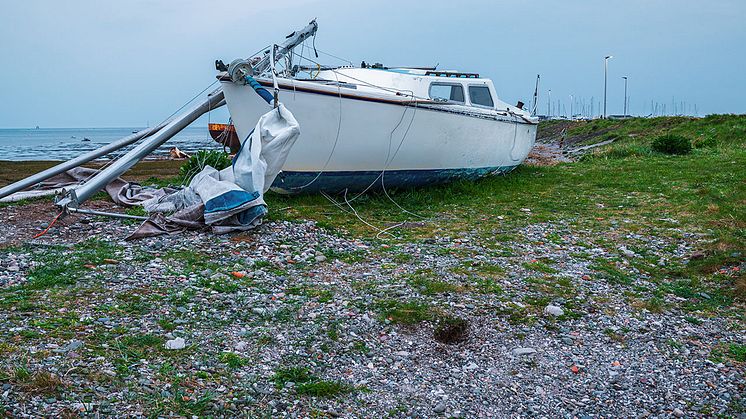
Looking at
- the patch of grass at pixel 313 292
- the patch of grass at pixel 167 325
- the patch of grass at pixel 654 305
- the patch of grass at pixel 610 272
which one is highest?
the patch of grass at pixel 167 325

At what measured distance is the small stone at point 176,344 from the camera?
4715 millimetres

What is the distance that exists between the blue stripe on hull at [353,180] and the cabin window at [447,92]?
5.14ft

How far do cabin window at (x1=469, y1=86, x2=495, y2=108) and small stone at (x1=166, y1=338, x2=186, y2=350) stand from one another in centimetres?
999

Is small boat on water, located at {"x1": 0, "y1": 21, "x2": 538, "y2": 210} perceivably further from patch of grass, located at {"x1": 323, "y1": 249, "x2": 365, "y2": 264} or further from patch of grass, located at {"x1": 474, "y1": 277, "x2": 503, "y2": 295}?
patch of grass, located at {"x1": 474, "y1": 277, "x2": 503, "y2": 295}

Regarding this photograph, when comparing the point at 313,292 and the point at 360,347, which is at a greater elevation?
the point at 313,292

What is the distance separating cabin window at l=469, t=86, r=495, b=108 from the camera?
13402 mm

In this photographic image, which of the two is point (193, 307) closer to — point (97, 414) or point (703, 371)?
point (97, 414)

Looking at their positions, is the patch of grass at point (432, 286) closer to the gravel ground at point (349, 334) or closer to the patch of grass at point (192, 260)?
the gravel ground at point (349, 334)

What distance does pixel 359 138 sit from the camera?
35.5 feet

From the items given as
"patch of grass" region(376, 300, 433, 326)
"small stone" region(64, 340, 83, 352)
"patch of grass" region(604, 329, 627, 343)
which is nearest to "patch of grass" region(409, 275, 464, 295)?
"patch of grass" region(376, 300, 433, 326)

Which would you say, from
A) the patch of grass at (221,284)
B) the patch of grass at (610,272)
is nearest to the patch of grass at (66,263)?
the patch of grass at (221,284)

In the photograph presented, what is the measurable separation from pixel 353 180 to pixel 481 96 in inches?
168

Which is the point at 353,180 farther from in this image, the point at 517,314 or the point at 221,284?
the point at 517,314

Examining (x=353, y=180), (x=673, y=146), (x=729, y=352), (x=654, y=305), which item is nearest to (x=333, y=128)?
(x=353, y=180)
